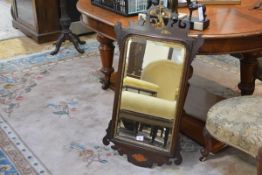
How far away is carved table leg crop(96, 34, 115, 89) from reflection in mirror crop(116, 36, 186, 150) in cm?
68

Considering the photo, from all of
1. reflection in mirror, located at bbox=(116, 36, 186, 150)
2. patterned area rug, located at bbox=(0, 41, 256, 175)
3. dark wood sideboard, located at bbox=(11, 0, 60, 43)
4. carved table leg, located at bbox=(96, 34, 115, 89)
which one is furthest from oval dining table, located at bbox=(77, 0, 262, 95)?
dark wood sideboard, located at bbox=(11, 0, 60, 43)

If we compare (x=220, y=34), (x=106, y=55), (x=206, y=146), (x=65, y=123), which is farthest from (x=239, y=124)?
(x=106, y=55)

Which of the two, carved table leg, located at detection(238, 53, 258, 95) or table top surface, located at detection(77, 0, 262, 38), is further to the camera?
carved table leg, located at detection(238, 53, 258, 95)

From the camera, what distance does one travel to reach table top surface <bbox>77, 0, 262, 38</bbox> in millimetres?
1823

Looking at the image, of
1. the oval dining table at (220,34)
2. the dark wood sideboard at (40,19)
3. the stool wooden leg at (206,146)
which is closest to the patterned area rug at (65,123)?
the stool wooden leg at (206,146)

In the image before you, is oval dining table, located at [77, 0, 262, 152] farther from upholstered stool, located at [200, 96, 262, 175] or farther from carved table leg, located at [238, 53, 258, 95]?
upholstered stool, located at [200, 96, 262, 175]

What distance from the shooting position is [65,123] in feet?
7.88

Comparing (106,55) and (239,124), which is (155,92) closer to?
(239,124)

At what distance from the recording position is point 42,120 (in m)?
2.43

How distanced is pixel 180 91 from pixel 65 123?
2.88ft

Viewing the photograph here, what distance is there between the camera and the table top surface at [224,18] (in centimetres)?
182

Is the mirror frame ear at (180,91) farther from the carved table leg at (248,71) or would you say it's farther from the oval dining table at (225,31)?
the carved table leg at (248,71)

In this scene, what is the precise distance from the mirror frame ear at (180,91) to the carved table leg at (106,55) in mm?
683

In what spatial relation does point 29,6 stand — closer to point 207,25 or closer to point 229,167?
point 207,25
